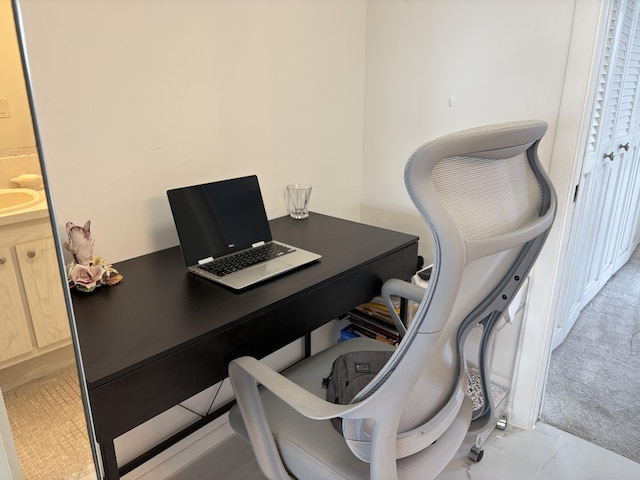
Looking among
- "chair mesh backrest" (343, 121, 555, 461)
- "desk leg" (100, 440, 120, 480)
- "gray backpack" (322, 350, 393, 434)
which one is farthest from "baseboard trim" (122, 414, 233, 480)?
"chair mesh backrest" (343, 121, 555, 461)

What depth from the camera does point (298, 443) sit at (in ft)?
3.62

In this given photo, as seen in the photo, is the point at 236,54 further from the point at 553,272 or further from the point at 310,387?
the point at 553,272

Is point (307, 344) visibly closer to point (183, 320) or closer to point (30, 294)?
point (183, 320)

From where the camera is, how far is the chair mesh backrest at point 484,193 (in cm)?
75

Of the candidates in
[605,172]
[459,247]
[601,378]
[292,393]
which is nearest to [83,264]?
[292,393]

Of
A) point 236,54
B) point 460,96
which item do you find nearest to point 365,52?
point 460,96

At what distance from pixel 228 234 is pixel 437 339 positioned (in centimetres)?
84

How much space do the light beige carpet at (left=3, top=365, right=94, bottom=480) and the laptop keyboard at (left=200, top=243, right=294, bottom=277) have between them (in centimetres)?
54

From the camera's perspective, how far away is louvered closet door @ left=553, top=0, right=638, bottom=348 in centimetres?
184

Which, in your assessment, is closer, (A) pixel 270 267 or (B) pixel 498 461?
Result: (A) pixel 270 267

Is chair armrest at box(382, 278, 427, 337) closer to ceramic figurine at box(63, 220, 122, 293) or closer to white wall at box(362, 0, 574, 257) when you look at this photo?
white wall at box(362, 0, 574, 257)

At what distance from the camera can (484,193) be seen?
814 millimetres

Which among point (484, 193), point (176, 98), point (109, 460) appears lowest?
point (109, 460)

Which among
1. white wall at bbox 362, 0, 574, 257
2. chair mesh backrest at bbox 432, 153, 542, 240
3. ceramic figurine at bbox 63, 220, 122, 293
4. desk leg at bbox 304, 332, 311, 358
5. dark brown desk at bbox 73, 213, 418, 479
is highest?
white wall at bbox 362, 0, 574, 257
